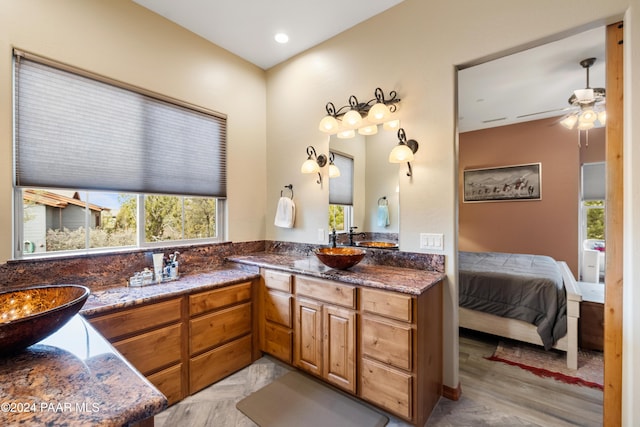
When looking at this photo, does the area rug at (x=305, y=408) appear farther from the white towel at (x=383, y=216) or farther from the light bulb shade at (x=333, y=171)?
the light bulb shade at (x=333, y=171)

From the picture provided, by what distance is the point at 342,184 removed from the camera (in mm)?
2773

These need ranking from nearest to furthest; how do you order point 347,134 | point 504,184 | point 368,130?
point 368,130 → point 347,134 → point 504,184

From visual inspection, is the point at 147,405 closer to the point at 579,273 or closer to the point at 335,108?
the point at 335,108

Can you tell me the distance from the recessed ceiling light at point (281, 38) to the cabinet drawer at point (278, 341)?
280 cm

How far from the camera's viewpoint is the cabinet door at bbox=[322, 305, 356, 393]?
199 centimetres

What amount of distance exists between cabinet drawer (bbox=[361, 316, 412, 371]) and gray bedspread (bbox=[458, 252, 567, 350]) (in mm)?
1659

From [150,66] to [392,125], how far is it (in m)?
2.18

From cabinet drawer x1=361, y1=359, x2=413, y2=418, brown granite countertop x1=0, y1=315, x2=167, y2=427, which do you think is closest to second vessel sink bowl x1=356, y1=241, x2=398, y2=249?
cabinet drawer x1=361, y1=359, x2=413, y2=418

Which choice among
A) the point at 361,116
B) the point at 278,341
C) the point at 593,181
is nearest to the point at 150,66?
the point at 361,116

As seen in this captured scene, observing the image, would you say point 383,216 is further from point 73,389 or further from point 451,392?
point 73,389

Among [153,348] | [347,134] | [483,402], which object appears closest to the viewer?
[153,348]

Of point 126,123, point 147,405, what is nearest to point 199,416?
point 147,405

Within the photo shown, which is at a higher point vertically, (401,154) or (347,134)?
(347,134)

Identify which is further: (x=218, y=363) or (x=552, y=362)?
(x=552, y=362)
